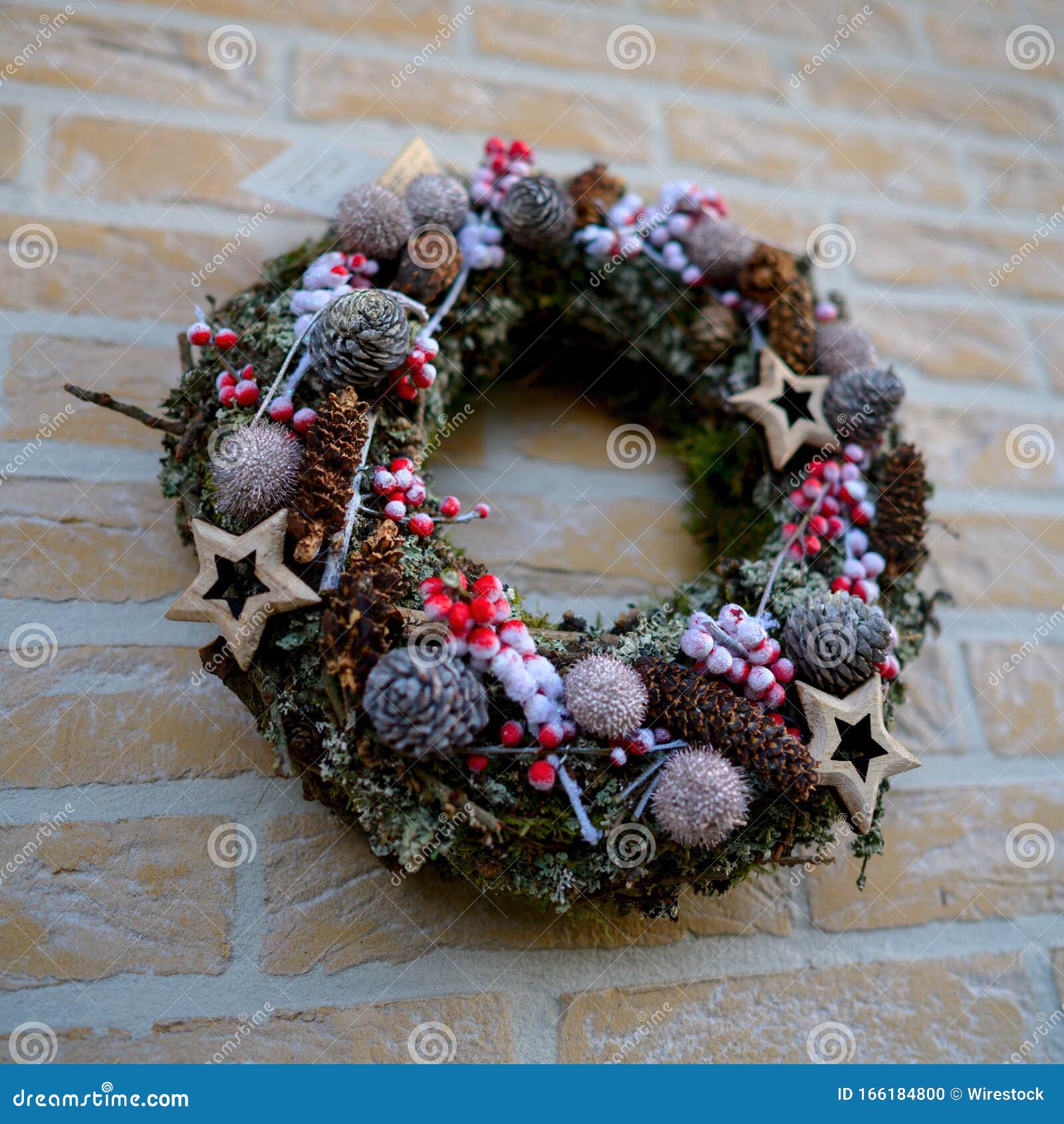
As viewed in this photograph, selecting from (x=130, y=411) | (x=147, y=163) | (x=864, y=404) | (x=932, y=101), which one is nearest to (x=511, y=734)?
(x=130, y=411)

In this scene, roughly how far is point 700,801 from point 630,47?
1.25 m

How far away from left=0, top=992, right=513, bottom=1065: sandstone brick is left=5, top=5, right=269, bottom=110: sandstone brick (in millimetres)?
1144

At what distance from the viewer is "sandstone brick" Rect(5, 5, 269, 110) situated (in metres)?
1.28

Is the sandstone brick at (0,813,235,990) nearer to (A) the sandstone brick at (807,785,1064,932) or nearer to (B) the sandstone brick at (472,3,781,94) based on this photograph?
(A) the sandstone brick at (807,785,1064,932)

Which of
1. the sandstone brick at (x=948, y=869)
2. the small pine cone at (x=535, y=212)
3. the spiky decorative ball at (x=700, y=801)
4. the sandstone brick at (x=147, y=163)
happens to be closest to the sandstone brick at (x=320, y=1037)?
the spiky decorative ball at (x=700, y=801)

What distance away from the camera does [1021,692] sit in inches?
51.9

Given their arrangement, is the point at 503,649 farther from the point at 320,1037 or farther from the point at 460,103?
the point at 460,103

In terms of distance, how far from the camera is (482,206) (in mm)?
1203

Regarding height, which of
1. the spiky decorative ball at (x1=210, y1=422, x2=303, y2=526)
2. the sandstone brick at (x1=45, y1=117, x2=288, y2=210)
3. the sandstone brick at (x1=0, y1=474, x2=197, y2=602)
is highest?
the sandstone brick at (x1=45, y1=117, x2=288, y2=210)

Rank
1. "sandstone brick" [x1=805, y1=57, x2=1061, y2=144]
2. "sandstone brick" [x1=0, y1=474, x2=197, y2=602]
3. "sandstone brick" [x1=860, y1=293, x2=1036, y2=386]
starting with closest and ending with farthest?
"sandstone brick" [x1=0, y1=474, x2=197, y2=602]
"sandstone brick" [x1=860, y1=293, x2=1036, y2=386]
"sandstone brick" [x1=805, y1=57, x2=1061, y2=144]

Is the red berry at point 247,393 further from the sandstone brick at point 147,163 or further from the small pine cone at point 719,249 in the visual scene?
the small pine cone at point 719,249

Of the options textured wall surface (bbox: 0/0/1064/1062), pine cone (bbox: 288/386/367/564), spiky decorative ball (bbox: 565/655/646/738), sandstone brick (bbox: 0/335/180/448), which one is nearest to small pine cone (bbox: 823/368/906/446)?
textured wall surface (bbox: 0/0/1064/1062)

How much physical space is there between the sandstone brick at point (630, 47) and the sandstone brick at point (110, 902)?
4.03ft
